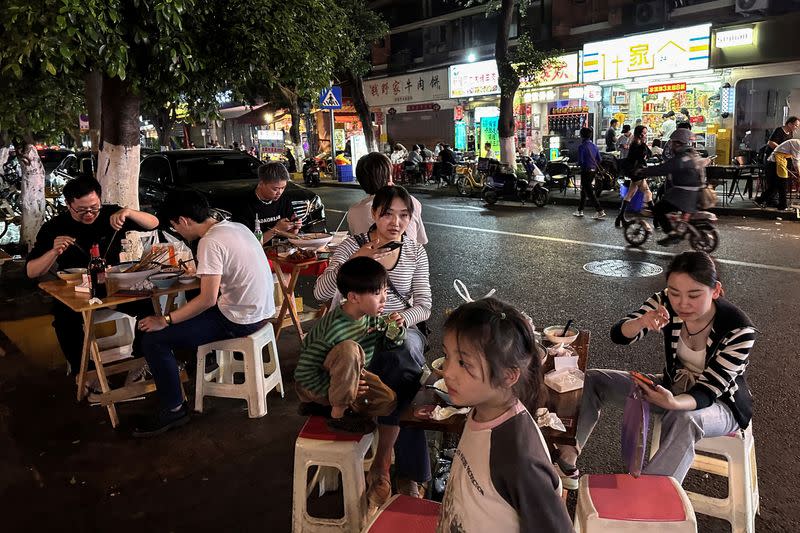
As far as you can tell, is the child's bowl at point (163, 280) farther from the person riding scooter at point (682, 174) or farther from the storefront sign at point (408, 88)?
the storefront sign at point (408, 88)

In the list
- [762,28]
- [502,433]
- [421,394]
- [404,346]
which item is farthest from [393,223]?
[762,28]

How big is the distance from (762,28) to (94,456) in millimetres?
16852

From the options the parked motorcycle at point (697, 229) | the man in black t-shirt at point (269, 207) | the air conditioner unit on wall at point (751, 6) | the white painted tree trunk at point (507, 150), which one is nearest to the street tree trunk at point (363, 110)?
the white painted tree trunk at point (507, 150)

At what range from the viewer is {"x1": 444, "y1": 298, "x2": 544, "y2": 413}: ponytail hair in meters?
1.92

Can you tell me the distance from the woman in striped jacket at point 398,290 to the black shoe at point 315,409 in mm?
288

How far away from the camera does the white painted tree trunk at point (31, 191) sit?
1046 cm

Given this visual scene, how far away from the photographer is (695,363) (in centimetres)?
298

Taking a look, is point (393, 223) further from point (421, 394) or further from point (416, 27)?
point (416, 27)

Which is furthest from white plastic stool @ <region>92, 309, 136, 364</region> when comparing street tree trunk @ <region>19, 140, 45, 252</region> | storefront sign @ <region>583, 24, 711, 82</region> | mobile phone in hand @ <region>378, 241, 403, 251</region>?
storefront sign @ <region>583, 24, 711, 82</region>

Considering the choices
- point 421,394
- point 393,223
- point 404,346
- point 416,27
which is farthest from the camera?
point 416,27

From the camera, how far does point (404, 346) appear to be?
3225mm

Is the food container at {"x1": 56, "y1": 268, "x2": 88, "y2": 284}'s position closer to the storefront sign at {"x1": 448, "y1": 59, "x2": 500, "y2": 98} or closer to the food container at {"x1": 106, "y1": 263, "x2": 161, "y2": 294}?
the food container at {"x1": 106, "y1": 263, "x2": 161, "y2": 294}

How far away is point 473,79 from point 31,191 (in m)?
16.0

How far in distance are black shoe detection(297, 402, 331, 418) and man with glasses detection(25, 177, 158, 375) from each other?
9.34 feet
